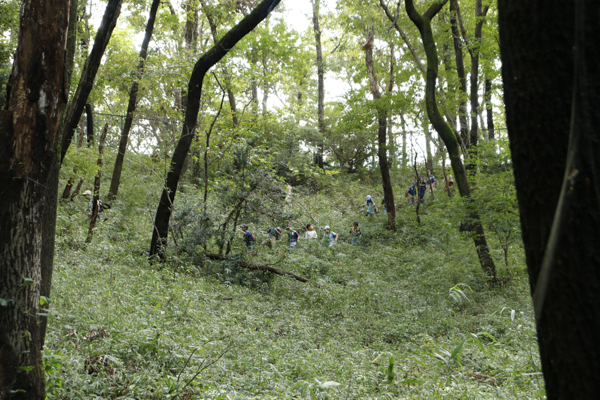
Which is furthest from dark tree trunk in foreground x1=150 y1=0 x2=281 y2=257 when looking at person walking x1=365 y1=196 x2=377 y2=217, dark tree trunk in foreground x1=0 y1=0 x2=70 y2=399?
person walking x1=365 y1=196 x2=377 y2=217

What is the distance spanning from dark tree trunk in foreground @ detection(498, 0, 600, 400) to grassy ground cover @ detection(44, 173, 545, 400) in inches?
60.1

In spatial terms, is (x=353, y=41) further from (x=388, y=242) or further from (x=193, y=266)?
(x=193, y=266)

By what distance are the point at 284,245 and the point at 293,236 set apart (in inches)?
16.1

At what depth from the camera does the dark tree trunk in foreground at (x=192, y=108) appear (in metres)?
8.21

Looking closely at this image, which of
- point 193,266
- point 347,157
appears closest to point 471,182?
point 193,266

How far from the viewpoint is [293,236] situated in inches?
506

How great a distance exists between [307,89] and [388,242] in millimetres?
22452

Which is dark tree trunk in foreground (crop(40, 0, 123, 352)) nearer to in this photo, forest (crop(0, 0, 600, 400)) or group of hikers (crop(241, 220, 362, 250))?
forest (crop(0, 0, 600, 400))

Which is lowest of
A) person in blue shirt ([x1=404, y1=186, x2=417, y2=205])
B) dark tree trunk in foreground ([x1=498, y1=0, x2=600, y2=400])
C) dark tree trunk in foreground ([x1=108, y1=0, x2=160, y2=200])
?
dark tree trunk in foreground ([x1=498, y1=0, x2=600, y2=400])

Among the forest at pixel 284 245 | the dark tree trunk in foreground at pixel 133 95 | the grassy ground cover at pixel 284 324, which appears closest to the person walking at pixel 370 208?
the forest at pixel 284 245

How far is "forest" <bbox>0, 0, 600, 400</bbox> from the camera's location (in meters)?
1.31

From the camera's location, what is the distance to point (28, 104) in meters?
2.89

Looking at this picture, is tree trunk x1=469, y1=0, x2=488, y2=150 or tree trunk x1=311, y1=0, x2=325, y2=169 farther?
tree trunk x1=311, y1=0, x2=325, y2=169

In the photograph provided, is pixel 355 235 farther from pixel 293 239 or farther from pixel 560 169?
pixel 560 169
